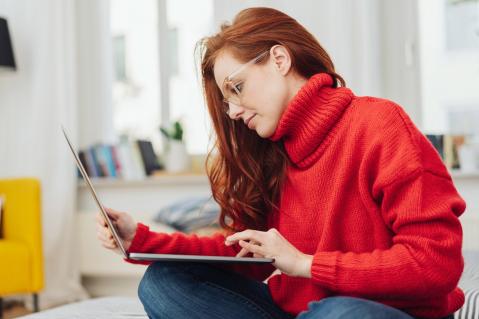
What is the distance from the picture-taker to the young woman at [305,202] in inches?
38.2

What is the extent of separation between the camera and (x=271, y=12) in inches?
49.1

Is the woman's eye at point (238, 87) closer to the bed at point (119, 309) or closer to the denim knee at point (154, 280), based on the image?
the denim knee at point (154, 280)

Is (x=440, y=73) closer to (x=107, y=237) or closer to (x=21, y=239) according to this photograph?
(x=21, y=239)

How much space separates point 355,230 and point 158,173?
268 cm

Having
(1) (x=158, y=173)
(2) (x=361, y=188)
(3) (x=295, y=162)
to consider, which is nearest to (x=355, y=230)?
(2) (x=361, y=188)

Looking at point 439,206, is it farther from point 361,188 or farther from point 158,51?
point 158,51

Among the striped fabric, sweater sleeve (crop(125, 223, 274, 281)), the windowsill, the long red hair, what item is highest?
the long red hair

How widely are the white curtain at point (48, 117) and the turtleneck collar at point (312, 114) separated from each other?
275 centimetres

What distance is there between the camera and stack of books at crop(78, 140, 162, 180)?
12.4ft

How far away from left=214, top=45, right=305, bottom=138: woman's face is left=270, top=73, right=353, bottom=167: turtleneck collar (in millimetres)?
23

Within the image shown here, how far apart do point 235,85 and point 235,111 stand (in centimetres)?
5

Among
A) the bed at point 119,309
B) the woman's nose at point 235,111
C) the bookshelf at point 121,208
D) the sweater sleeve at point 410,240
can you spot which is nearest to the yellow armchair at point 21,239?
the bookshelf at point 121,208

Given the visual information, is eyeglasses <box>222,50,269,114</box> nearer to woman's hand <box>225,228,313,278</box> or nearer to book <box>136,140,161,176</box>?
woman's hand <box>225,228,313,278</box>

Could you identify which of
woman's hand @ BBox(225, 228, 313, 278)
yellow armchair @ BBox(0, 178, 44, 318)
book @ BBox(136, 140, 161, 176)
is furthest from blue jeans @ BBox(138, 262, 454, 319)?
book @ BBox(136, 140, 161, 176)
